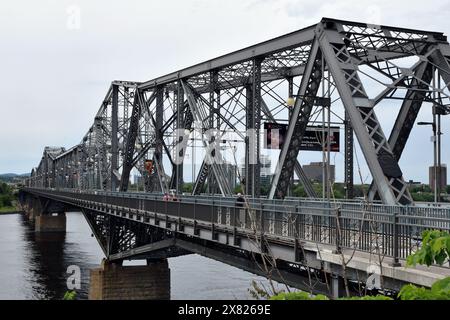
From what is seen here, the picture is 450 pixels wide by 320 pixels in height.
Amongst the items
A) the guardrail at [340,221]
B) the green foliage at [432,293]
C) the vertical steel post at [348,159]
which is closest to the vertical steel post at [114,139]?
the guardrail at [340,221]

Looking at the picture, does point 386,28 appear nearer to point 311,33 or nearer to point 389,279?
point 311,33

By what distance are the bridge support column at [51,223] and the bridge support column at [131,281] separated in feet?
217

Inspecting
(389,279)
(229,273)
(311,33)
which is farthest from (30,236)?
(389,279)

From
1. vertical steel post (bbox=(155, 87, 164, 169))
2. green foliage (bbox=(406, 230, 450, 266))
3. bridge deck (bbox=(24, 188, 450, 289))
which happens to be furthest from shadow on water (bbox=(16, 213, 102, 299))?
green foliage (bbox=(406, 230, 450, 266))

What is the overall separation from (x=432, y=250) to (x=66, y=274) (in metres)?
56.1

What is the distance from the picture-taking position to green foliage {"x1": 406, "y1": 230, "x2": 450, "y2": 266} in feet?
15.9

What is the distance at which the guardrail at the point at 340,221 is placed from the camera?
10.8 meters

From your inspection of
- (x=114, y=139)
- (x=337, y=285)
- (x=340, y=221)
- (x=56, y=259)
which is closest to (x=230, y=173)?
(x=340, y=221)

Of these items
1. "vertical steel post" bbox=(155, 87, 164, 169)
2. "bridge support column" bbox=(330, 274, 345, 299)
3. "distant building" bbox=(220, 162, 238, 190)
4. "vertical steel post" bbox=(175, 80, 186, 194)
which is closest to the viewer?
"bridge support column" bbox=(330, 274, 345, 299)

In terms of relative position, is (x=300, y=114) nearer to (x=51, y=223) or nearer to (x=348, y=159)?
(x=348, y=159)

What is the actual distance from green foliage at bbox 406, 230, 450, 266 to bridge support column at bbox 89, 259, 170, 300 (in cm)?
3562

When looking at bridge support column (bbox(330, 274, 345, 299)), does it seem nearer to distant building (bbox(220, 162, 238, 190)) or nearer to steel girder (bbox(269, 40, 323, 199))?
steel girder (bbox(269, 40, 323, 199))

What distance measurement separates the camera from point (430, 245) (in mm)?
5020
